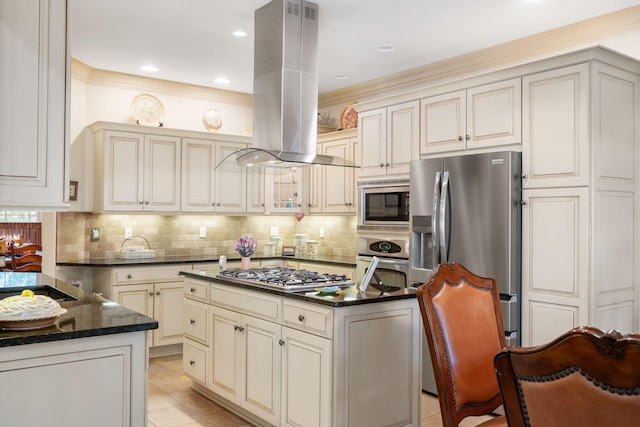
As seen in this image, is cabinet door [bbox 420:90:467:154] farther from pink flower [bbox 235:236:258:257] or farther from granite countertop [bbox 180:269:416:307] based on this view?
pink flower [bbox 235:236:258:257]

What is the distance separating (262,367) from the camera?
10.4 ft

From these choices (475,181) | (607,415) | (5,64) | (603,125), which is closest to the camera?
(607,415)

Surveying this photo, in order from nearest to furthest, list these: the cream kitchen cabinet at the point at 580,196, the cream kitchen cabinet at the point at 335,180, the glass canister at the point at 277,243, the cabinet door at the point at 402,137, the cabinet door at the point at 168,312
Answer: the cream kitchen cabinet at the point at 580,196 → the cabinet door at the point at 402,137 → the cabinet door at the point at 168,312 → the cream kitchen cabinet at the point at 335,180 → the glass canister at the point at 277,243

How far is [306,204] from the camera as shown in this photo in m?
6.28

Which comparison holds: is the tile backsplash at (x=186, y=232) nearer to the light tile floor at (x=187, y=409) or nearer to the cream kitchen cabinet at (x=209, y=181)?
the cream kitchen cabinet at (x=209, y=181)

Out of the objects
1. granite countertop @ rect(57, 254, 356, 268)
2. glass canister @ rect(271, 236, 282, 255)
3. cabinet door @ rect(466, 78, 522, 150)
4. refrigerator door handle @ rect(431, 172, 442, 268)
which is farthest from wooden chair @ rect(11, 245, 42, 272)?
cabinet door @ rect(466, 78, 522, 150)

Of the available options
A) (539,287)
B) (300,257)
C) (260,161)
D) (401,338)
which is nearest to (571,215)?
(539,287)

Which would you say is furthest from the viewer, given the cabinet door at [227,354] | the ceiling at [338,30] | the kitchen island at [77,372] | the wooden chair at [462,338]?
the ceiling at [338,30]

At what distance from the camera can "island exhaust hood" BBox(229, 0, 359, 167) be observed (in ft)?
11.6

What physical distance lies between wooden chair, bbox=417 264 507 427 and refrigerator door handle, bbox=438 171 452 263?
1570mm

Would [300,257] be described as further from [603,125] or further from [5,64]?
[5,64]

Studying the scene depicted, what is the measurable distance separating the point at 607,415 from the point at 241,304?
2667 millimetres

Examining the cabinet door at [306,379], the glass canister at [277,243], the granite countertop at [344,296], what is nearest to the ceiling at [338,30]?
the granite countertop at [344,296]

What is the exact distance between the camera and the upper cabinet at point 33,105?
6.32 feet
